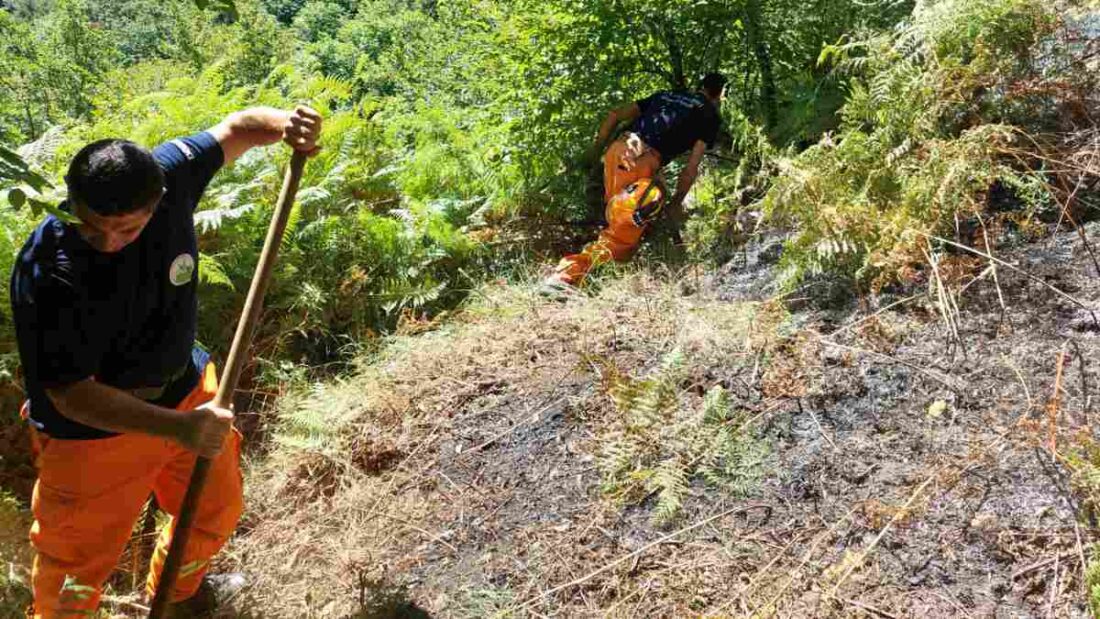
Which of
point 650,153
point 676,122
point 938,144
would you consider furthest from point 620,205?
point 938,144

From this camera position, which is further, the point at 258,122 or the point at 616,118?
the point at 616,118

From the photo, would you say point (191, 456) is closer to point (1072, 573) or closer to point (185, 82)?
point (1072, 573)

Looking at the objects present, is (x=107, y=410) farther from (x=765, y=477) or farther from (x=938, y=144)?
(x=938, y=144)

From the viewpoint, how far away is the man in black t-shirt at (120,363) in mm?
2408

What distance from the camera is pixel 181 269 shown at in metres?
2.82

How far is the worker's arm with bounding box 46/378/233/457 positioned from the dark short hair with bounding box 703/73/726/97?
3859 millimetres

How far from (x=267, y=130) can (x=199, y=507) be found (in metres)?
1.47

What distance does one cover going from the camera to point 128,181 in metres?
2.34

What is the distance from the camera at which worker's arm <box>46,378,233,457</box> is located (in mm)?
2443

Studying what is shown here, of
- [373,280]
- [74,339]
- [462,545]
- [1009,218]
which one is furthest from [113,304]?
[1009,218]

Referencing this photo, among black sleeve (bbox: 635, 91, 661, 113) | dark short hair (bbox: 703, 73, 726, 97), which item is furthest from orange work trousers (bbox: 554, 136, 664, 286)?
dark short hair (bbox: 703, 73, 726, 97)

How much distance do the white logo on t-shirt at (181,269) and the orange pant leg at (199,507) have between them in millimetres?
487

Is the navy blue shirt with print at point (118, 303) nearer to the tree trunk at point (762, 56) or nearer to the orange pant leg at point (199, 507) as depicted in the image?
the orange pant leg at point (199, 507)

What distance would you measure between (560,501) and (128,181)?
187cm
